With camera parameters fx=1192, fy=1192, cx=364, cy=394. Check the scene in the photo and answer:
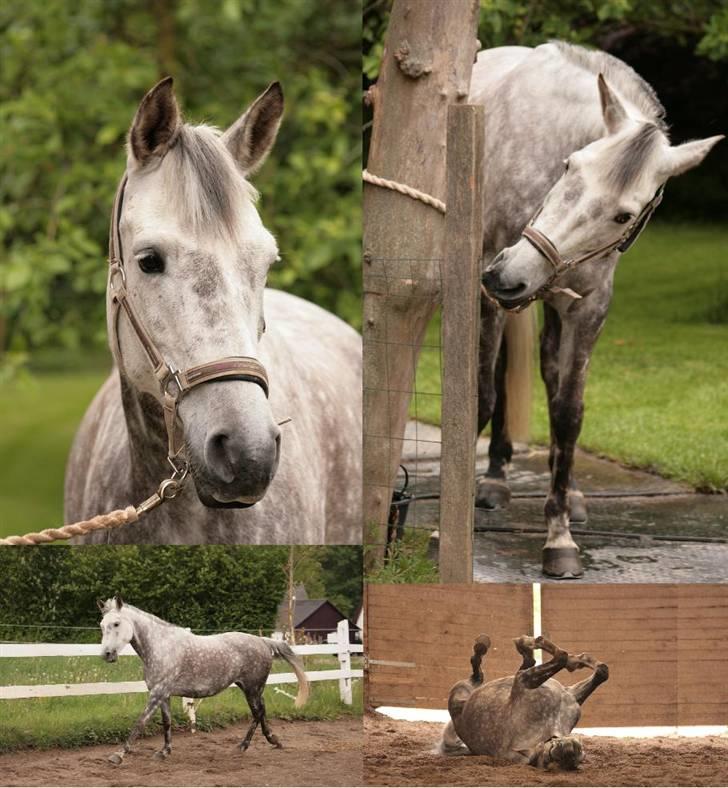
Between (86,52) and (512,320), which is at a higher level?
(86,52)

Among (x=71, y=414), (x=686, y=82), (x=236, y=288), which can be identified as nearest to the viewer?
(x=236, y=288)

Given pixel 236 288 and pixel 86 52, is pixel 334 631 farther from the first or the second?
pixel 86 52

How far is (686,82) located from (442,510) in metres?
1.57

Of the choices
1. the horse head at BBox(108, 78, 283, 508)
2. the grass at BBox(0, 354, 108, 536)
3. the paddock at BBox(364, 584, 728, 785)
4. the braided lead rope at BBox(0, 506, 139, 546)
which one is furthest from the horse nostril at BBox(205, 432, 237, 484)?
A: the grass at BBox(0, 354, 108, 536)

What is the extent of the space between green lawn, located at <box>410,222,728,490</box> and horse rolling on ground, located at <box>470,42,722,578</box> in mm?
99

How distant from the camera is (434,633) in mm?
4059

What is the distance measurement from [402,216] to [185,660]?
5.26 ft

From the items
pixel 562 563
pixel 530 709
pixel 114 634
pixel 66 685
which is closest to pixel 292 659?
pixel 114 634

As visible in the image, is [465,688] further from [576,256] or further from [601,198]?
[601,198]

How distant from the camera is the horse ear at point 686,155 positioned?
354cm

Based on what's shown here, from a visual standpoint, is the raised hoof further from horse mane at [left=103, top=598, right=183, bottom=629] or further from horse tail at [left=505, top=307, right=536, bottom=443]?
horse mane at [left=103, top=598, right=183, bottom=629]

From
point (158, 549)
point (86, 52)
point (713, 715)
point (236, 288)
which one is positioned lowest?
point (713, 715)

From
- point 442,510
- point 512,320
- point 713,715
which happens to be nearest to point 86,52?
point 512,320

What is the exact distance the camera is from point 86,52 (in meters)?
4.44
